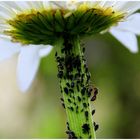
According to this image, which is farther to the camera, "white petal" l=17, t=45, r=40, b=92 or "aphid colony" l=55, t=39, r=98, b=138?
"white petal" l=17, t=45, r=40, b=92

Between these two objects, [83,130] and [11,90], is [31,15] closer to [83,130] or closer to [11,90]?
[83,130]

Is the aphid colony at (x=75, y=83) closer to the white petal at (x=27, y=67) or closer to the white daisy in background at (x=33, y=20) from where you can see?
the white daisy in background at (x=33, y=20)

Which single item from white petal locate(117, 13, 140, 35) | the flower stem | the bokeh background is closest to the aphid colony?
the flower stem

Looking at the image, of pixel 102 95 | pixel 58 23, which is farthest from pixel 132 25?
pixel 102 95

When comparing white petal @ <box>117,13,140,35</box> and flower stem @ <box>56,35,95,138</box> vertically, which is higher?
white petal @ <box>117,13,140,35</box>

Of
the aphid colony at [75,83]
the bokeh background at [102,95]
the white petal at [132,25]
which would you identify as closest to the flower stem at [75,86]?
the aphid colony at [75,83]

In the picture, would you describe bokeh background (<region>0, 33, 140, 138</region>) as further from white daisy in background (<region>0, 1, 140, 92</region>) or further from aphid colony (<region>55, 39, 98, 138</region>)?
aphid colony (<region>55, 39, 98, 138</region>)

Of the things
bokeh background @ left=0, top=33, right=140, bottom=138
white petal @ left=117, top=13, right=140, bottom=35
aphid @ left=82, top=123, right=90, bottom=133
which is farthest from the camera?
bokeh background @ left=0, top=33, right=140, bottom=138
